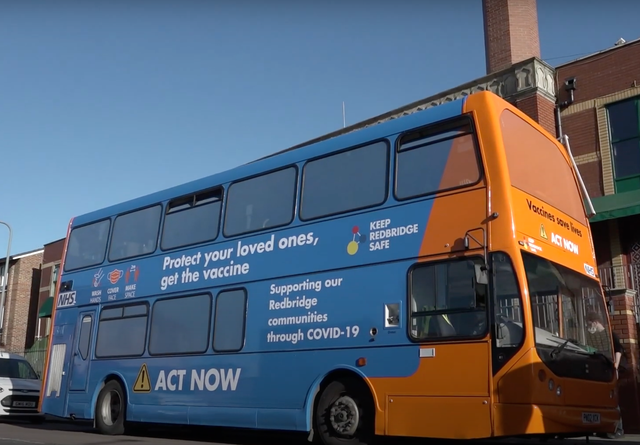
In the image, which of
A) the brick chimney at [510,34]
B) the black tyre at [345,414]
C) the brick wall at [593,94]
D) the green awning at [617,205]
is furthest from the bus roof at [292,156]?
the brick chimney at [510,34]

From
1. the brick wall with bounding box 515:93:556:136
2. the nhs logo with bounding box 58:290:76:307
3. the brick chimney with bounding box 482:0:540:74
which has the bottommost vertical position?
the nhs logo with bounding box 58:290:76:307

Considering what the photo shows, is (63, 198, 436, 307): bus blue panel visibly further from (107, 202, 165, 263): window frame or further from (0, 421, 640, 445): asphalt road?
(0, 421, 640, 445): asphalt road

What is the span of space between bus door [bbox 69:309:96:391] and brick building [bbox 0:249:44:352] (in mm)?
32346

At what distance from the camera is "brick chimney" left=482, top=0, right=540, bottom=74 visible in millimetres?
21031

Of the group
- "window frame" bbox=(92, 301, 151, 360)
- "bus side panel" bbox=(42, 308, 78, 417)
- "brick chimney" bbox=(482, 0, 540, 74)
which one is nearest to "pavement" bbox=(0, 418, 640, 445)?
"bus side panel" bbox=(42, 308, 78, 417)

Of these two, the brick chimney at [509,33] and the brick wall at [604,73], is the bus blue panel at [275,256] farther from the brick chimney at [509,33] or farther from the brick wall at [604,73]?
the brick wall at [604,73]

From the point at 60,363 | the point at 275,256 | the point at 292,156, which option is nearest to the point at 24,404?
the point at 60,363

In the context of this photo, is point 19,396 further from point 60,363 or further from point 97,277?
point 97,277

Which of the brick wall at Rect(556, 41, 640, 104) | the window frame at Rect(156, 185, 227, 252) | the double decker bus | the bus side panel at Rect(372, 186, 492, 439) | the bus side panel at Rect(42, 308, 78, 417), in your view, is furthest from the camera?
the brick wall at Rect(556, 41, 640, 104)

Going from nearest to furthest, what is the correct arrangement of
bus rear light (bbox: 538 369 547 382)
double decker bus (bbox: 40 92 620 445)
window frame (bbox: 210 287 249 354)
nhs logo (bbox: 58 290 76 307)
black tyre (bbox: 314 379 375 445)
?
bus rear light (bbox: 538 369 547 382), double decker bus (bbox: 40 92 620 445), black tyre (bbox: 314 379 375 445), window frame (bbox: 210 287 249 354), nhs logo (bbox: 58 290 76 307)

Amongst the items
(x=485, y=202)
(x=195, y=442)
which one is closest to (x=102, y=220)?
(x=195, y=442)

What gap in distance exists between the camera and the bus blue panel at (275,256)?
29.1 feet

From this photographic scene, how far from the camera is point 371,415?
28.4 feet

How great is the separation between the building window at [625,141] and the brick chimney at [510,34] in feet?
13.9
